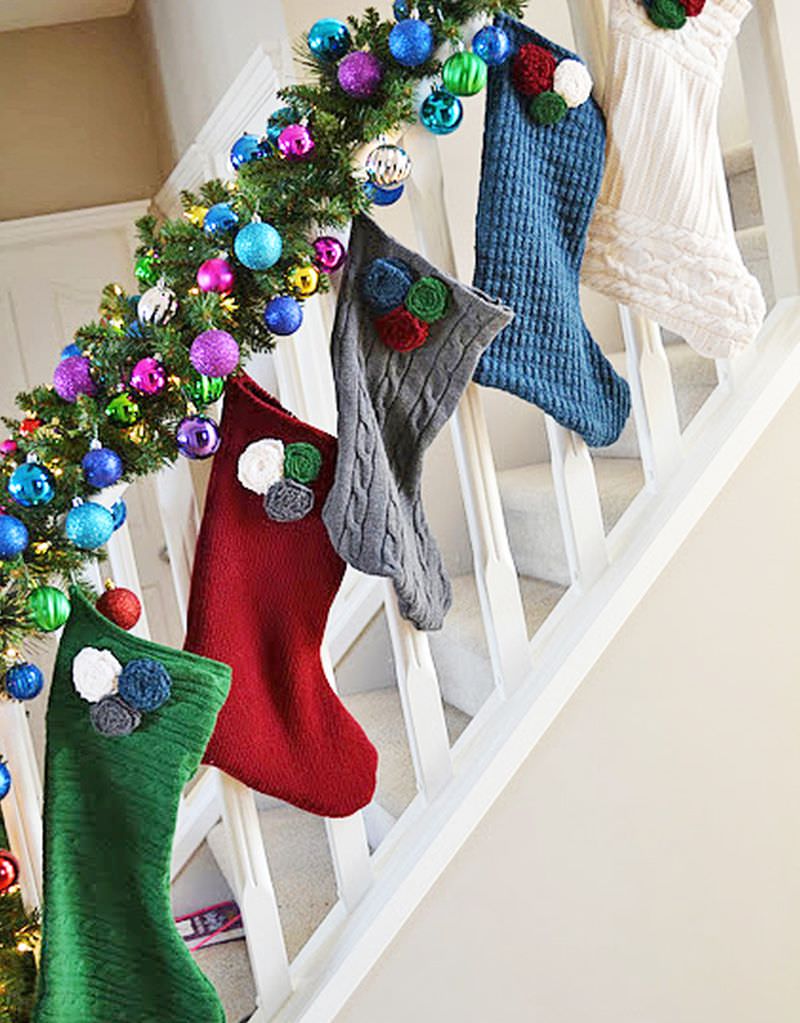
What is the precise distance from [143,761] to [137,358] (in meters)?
0.33

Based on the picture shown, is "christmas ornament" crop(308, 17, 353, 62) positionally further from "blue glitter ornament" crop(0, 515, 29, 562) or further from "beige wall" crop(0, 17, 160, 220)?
"beige wall" crop(0, 17, 160, 220)

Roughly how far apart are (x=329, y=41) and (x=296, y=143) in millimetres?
102

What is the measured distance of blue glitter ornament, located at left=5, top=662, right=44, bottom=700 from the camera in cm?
98

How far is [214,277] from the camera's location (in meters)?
0.98

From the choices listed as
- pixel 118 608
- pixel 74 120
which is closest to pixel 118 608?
pixel 118 608

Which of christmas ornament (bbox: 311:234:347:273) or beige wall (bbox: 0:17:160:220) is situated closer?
christmas ornament (bbox: 311:234:347:273)

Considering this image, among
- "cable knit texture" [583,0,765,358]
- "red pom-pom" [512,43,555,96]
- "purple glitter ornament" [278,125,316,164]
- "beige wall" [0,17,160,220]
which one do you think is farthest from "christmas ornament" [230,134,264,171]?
"beige wall" [0,17,160,220]

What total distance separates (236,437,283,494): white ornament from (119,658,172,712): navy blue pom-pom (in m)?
0.18

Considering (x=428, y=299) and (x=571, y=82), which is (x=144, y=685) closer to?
(x=428, y=299)

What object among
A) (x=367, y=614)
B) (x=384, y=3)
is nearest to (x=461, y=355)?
(x=367, y=614)

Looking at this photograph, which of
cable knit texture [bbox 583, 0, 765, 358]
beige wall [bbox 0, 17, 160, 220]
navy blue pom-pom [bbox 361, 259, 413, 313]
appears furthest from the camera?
beige wall [bbox 0, 17, 160, 220]

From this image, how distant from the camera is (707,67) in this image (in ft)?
3.92

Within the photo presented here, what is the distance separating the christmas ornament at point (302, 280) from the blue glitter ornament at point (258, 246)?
0.03 meters

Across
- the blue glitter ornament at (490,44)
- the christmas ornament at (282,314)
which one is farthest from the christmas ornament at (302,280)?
the blue glitter ornament at (490,44)
